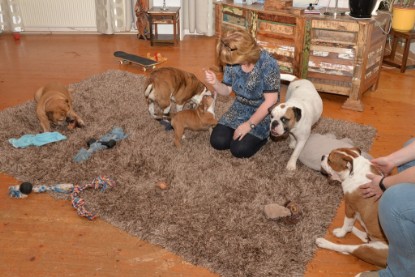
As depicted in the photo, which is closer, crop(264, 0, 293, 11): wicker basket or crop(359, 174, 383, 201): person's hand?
crop(359, 174, 383, 201): person's hand

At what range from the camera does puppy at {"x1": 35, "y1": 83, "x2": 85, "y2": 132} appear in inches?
161

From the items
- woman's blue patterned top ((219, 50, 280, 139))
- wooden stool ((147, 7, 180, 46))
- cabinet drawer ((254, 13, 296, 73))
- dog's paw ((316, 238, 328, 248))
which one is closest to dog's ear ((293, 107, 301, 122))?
woman's blue patterned top ((219, 50, 280, 139))

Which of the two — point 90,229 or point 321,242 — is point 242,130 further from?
point 90,229

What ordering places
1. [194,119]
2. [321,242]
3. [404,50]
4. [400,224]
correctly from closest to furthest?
[400,224] → [321,242] → [194,119] → [404,50]

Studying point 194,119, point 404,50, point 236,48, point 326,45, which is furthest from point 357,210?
point 404,50

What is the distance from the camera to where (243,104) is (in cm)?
386

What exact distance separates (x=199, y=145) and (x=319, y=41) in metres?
1.91

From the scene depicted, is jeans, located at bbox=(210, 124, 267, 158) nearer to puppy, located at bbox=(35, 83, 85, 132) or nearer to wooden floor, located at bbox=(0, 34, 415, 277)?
wooden floor, located at bbox=(0, 34, 415, 277)

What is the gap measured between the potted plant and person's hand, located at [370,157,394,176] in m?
3.63

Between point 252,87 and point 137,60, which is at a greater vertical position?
point 252,87

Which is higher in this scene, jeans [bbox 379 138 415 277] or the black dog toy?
jeans [bbox 379 138 415 277]

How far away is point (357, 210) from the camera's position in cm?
268

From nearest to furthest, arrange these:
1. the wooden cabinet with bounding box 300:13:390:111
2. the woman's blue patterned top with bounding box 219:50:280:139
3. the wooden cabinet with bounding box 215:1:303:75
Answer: the woman's blue patterned top with bounding box 219:50:280:139 → the wooden cabinet with bounding box 300:13:390:111 → the wooden cabinet with bounding box 215:1:303:75

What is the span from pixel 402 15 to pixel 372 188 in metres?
3.90
